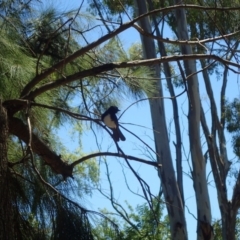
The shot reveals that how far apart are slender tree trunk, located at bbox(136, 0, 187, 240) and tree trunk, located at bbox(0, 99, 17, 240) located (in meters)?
3.50

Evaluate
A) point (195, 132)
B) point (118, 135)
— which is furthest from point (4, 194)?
point (195, 132)

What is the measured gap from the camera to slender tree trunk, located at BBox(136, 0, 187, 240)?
6.08 m

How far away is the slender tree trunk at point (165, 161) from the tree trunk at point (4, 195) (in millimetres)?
3504

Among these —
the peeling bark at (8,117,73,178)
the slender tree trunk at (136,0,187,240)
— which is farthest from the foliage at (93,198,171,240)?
the peeling bark at (8,117,73,178)

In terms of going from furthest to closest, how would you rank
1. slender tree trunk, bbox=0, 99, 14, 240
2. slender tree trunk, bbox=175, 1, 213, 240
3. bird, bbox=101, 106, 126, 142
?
slender tree trunk, bbox=175, 1, 213, 240
bird, bbox=101, 106, 126, 142
slender tree trunk, bbox=0, 99, 14, 240

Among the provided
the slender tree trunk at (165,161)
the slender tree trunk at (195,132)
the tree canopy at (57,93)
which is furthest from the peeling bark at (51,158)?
the slender tree trunk at (195,132)

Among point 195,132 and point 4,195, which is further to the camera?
point 195,132

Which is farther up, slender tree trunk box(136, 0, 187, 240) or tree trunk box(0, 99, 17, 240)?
slender tree trunk box(136, 0, 187, 240)

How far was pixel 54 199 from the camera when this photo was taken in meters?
2.85

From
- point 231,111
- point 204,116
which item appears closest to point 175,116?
point 204,116

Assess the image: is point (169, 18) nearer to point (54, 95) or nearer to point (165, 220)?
point (165, 220)

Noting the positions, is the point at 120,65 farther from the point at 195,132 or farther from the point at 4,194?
the point at 195,132

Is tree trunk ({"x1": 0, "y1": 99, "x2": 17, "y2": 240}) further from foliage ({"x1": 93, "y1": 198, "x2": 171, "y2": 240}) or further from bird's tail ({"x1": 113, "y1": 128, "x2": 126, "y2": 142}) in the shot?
foliage ({"x1": 93, "y1": 198, "x2": 171, "y2": 240})

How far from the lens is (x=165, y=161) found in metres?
6.30
